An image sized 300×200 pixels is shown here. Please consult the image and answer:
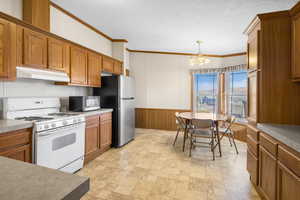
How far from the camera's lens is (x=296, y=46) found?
1.77 m

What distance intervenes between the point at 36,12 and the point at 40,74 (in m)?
0.89

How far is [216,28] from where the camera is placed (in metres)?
3.37

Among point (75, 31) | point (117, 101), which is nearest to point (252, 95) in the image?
point (117, 101)

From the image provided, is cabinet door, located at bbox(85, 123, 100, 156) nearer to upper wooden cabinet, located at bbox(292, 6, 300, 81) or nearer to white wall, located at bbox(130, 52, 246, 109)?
white wall, located at bbox(130, 52, 246, 109)

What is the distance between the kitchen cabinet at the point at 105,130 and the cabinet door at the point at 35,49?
56.2 inches

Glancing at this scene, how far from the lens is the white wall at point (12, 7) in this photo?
2.07 meters

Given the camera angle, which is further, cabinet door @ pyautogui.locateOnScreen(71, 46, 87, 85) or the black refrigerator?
the black refrigerator

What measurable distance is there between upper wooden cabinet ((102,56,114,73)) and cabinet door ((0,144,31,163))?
7.52 feet

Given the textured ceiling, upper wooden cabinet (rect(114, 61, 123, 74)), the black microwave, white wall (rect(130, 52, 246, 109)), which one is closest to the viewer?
the textured ceiling

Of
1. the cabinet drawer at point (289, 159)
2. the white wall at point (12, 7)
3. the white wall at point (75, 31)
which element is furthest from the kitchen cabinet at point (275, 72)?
Result: the white wall at point (12, 7)

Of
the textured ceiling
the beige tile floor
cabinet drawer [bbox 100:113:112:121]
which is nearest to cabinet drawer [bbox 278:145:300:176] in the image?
the beige tile floor

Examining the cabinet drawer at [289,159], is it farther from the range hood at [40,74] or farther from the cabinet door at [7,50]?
the cabinet door at [7,50]

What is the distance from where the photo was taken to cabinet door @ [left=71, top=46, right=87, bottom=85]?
2862 mm

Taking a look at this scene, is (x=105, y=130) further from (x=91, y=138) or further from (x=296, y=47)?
(x=296, y=47)
